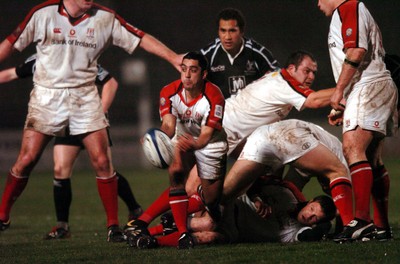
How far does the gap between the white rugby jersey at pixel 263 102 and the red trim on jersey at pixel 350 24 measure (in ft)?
2.23

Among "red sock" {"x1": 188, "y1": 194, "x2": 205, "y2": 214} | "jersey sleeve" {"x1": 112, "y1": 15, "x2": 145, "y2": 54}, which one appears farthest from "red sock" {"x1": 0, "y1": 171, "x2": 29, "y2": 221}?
"red sock" {"x1": 188, "y1": 194, "x2": 205, "y2": 214}

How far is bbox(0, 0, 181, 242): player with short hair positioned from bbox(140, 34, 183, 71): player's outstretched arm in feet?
0.04

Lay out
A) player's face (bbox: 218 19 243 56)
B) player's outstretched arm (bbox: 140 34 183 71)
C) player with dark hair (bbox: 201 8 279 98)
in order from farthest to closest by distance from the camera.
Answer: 1. player with dark hair (bbox: 201 8 279 98)
2. player's face (bbox: 218 19 243 56)
3. player's outstretched arm (bbox: 140 34 183 71)

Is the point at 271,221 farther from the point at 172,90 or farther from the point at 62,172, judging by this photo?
the point at 62,172

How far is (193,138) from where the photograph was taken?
735 centimetres

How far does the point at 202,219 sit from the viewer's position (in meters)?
7.20

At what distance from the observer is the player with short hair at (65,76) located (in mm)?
8227

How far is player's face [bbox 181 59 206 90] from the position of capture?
7.16m

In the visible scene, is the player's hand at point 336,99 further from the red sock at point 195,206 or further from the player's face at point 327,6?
the red sock at point 195,206

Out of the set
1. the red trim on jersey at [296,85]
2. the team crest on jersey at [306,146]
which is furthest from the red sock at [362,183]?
the red trim on jersey at [296,85]

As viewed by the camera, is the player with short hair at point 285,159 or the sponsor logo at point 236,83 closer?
the player with short hair at point 285,159

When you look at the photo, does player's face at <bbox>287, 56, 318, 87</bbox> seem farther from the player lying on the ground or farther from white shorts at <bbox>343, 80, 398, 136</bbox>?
the player lying on the ground

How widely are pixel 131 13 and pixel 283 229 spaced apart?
15148 mm

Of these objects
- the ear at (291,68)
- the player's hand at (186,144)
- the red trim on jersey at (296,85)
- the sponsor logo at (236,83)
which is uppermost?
the ear at (291,68)
